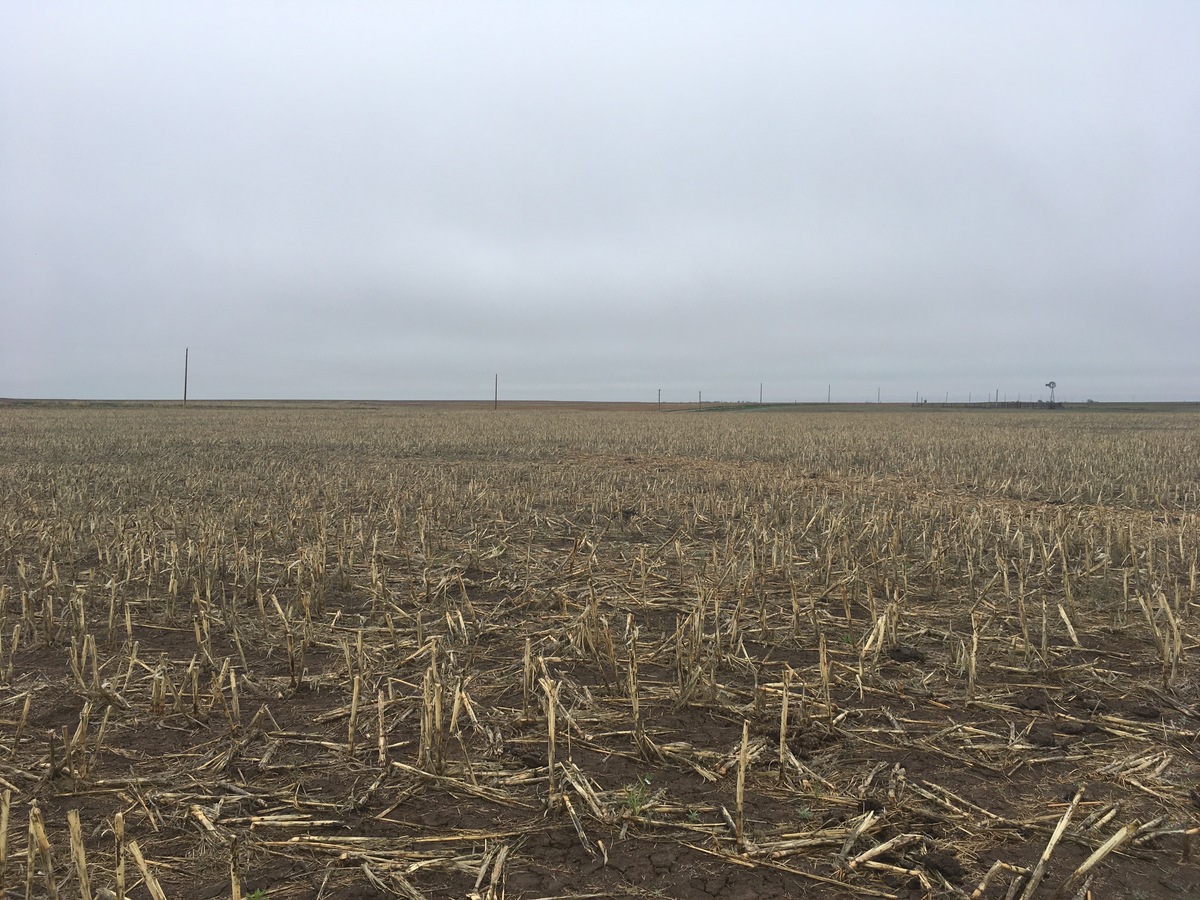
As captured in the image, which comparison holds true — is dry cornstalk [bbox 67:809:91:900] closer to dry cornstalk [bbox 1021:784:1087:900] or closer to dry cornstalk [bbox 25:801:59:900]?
dry cornstalk [bbox 25:801:59:900]

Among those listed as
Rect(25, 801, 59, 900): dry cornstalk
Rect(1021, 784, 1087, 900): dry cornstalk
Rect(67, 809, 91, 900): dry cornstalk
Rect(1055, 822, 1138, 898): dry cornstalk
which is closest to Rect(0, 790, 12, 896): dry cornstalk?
Rect(25, 801, 59, 900): dry cornstalk

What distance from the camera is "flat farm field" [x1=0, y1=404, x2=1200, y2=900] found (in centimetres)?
268

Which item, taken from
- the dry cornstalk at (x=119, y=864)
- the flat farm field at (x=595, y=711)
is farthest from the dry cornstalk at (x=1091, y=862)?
the dry cornstalk at (x=119, y=864)

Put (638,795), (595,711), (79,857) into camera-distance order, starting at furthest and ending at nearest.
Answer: (595,711), (638,795), (79,857)

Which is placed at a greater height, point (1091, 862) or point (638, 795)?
point (1091, 862)

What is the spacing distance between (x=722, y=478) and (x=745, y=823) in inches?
446

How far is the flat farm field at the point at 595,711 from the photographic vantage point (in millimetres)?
2684

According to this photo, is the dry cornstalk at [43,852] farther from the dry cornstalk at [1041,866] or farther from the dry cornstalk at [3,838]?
the dry cornstalk at [1041,866]

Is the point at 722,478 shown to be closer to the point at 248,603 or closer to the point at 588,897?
the point at 248,603

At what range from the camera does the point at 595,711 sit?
3.98 meters

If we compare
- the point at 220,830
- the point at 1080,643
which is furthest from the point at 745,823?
the point at 1080,643

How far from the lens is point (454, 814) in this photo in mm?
3021

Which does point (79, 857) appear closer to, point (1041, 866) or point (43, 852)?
point (43, 852)

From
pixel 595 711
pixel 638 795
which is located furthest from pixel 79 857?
pixel 595 711
